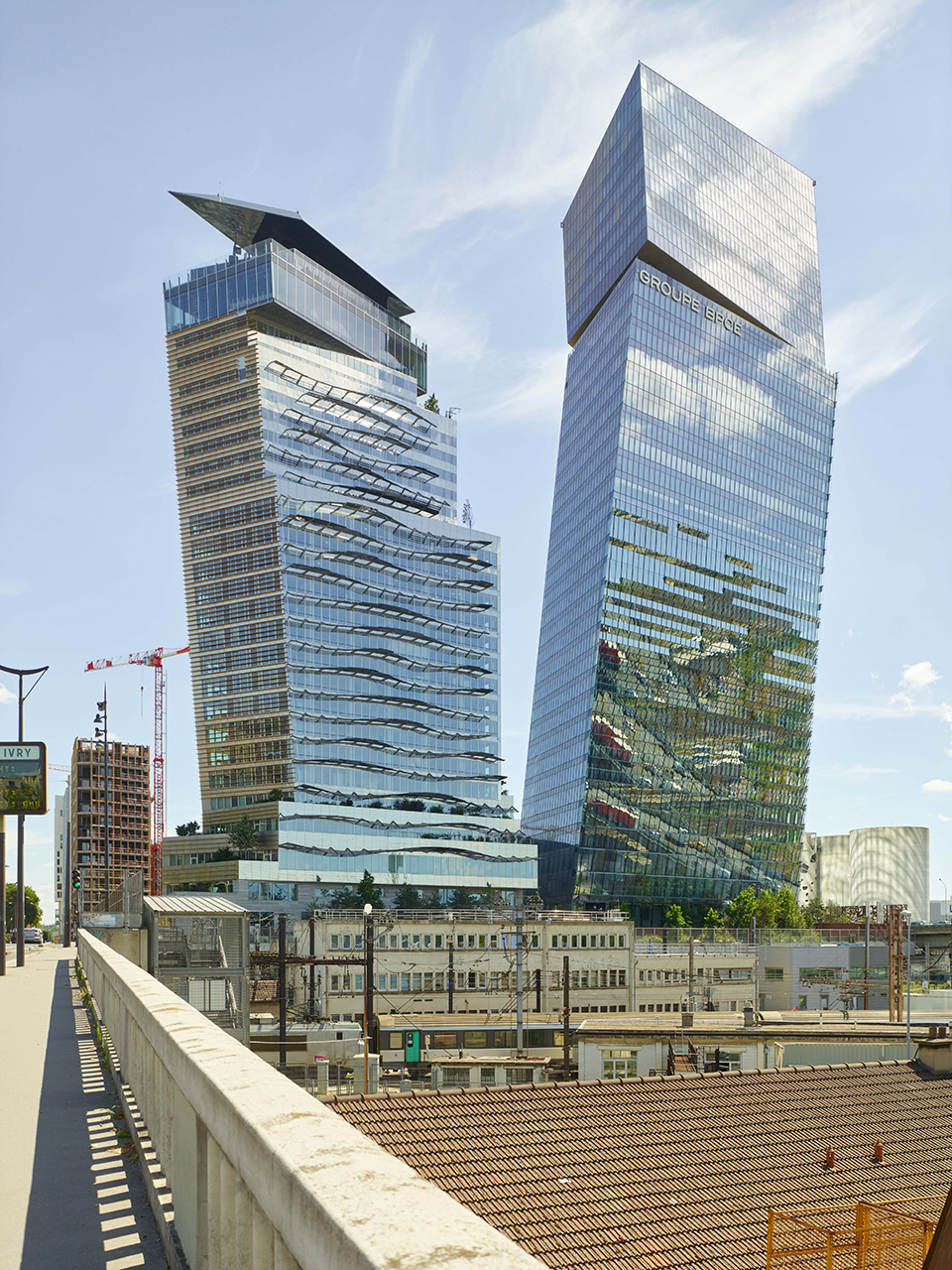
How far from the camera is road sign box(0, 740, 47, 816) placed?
48219 millimetres

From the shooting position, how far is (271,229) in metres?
173

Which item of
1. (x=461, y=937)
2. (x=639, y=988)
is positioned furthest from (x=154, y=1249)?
(x=639, y=988)

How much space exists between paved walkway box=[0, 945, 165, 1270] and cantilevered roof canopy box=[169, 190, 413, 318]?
6695 inches

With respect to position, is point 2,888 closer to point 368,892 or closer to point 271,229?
point 368,892

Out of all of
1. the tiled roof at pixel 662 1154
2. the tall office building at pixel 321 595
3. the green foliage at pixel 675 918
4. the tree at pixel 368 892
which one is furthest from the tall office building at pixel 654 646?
the tiled roof at pixel 662 1154

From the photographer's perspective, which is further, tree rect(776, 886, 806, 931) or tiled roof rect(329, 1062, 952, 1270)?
tree rect(776, 886, 806, 931)

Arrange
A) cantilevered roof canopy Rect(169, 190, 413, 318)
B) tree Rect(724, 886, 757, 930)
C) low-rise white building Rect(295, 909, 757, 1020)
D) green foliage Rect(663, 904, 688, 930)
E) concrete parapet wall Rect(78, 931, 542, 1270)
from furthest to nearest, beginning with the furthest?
cantilevered roof canopy Rect(169, 190, 413, 318) → green foliage Rect(663, 904, 688, 930) → tree Rect(724, 886, 757, 930) → low-rise white building Rect(295, 909, 757, 1020) → concrete parapet wall Rect(78, 931, 542, 1270)

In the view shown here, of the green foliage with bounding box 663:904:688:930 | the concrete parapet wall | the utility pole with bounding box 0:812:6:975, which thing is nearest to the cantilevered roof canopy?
the green foliage with bounding box 663:904:688:930

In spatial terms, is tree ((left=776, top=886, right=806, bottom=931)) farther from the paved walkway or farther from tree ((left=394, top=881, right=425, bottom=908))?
the paved walkway

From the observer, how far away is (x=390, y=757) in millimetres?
154875

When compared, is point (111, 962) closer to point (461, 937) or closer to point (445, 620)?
point (461, 937)

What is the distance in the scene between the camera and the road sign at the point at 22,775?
48219mm

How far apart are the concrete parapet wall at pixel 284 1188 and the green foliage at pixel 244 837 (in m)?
133

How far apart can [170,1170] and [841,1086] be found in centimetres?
3591
